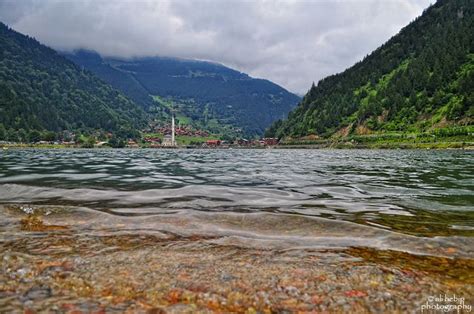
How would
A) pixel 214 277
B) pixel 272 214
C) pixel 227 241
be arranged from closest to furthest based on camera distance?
1. pixel 214 277
2. pixel 227 241
3. pixel 272 214

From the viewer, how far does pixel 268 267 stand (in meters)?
6.70

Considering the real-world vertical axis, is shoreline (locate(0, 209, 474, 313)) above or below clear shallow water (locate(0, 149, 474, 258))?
above

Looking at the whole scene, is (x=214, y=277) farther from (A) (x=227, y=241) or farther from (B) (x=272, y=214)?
(B) (x=272, y=214)

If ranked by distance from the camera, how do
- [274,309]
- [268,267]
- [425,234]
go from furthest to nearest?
[425,234] → [268,267] → [274,309]

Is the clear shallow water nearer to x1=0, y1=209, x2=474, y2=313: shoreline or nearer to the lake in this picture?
the lake

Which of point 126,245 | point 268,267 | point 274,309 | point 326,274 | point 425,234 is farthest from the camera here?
point 425,234

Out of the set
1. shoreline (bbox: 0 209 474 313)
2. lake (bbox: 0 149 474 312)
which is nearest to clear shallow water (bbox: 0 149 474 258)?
lake (bbox: 0 149 474 312)

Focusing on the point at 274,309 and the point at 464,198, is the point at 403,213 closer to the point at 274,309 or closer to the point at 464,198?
the point at 464,198

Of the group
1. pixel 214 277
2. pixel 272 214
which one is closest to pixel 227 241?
pixel 214 277

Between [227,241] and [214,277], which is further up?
[214,277]

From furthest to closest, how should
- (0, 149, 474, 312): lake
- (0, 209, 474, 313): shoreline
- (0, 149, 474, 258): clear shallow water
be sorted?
1. (0, 149, 474, 258): clear shallow water
2. (0, 149, 474, 312): lake
3. (0, 209, 474, 313): shoreline

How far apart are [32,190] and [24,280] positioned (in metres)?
14.3

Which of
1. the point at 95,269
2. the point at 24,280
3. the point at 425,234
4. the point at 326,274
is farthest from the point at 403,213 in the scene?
the point at 24,280

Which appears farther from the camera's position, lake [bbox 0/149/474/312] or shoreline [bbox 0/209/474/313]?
lake [bbox 0/149/474/312]
